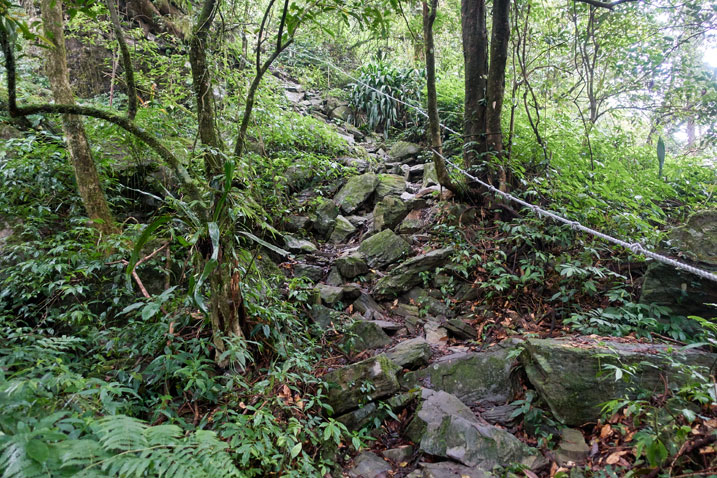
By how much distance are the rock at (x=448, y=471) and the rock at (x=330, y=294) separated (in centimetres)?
205

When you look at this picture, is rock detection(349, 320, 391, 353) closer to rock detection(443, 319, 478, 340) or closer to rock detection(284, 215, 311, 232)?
rock detection(443, 319, 478, 340)

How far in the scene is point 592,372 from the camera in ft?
7.82

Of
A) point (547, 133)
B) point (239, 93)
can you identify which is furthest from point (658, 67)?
point (239, 93)

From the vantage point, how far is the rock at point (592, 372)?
7.31ft

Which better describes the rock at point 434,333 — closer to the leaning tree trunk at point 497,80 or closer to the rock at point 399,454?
the rock at point 399,454

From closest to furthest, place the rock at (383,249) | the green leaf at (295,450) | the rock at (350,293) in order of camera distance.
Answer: the green leaf at (295,450) < the rock at (350,293) < the rock at (383,249)

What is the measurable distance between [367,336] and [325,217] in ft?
8.39

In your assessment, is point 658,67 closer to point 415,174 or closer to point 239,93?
point 415,174

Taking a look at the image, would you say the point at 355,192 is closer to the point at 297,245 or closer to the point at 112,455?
the point at 297,245

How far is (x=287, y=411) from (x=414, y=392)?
39.7 inches

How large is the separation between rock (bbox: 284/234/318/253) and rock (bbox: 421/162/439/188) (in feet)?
7.58

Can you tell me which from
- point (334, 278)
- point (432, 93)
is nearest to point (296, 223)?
point (334, 278)

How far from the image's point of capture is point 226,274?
8.33 ft

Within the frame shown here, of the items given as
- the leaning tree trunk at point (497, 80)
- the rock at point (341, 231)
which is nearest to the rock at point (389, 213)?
the rock at point (341, 231)
